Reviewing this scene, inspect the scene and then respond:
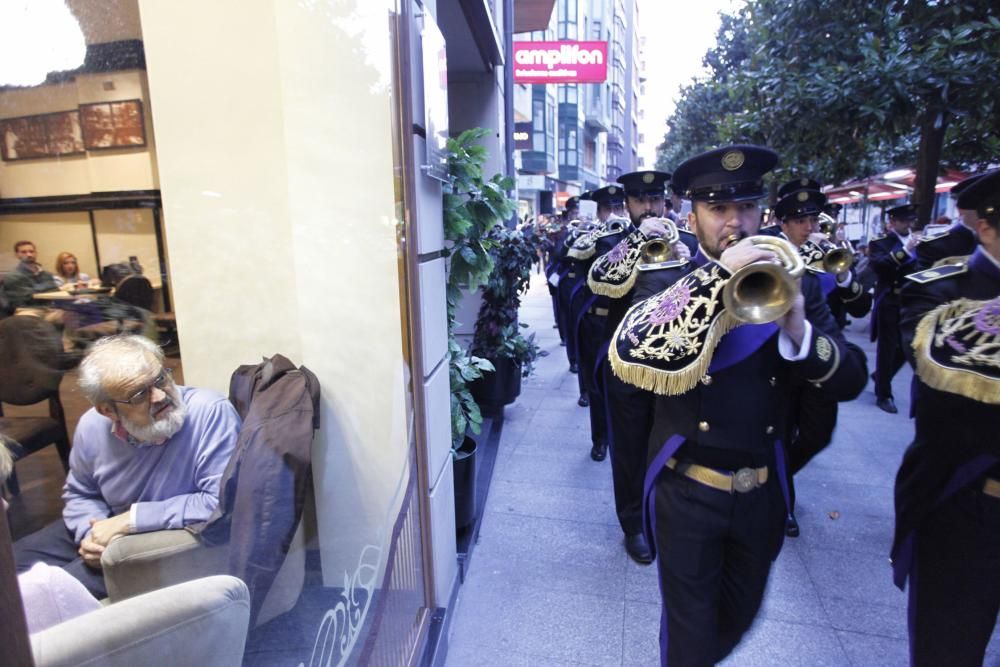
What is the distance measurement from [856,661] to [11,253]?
343cm

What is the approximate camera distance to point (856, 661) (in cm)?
A: 264

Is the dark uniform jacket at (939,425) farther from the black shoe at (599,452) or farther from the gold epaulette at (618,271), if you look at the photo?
the black shoe at (599,452)

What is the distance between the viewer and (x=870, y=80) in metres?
4.79

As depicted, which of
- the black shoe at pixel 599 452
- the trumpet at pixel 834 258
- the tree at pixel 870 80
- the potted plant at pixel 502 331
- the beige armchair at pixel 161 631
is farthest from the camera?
the potted plant at pixel 502 331

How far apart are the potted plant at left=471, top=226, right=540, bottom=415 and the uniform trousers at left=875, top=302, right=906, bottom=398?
363 cm

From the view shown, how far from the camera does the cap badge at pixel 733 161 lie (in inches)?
79.1

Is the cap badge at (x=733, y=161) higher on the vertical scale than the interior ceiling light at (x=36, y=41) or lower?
lower

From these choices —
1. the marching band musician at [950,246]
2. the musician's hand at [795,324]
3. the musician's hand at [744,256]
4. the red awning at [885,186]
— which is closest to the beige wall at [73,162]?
the musician's hand at [744,256]

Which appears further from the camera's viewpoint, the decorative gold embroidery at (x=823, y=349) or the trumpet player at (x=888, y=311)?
the trumpet player at (x=888, y=311)

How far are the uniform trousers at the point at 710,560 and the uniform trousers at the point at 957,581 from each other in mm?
583

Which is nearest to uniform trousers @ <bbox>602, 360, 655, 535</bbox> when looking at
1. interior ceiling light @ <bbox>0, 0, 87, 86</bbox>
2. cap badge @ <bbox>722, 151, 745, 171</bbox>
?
cap badge @ <bbox>722, 151, 745, 171</bbox>

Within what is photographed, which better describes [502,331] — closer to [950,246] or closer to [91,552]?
[950,246]

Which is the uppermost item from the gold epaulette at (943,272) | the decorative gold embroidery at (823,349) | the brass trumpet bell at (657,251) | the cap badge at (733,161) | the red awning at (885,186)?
the red awning at (885,186)

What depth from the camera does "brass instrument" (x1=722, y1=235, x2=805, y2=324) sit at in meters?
1.57
